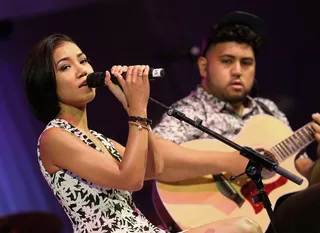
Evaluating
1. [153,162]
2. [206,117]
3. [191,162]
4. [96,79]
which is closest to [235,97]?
[206,117]

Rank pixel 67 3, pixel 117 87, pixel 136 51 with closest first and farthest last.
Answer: pixel 117 87
pixel 67 3
pixel 136 51

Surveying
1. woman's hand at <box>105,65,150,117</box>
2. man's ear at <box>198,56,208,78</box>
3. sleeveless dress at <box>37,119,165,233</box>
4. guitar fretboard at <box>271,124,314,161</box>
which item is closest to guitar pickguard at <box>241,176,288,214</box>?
guitar fretboard at <box>271,124,314,161</box>

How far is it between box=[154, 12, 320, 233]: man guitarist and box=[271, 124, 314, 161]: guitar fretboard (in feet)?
0.49

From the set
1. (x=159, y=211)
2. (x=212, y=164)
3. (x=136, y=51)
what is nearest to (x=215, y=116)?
(x=212, y=164)

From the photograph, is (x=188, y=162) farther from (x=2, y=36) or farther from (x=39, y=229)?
(x=2, y=36)

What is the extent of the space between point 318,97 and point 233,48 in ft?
3.73

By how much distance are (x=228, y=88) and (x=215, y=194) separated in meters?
0.61

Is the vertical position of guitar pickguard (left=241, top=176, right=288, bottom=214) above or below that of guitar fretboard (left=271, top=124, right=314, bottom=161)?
below

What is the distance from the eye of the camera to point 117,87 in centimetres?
219

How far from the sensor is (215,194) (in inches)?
122

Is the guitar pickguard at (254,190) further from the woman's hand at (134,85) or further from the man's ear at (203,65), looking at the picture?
the woman's hand at (134,85)

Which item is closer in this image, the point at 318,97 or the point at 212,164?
the point at 212,164

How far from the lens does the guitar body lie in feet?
9.89

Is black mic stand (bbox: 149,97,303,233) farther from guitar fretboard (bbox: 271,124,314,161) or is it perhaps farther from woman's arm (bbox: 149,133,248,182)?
guitar fretboard (bbox: 271,124,314,161)
